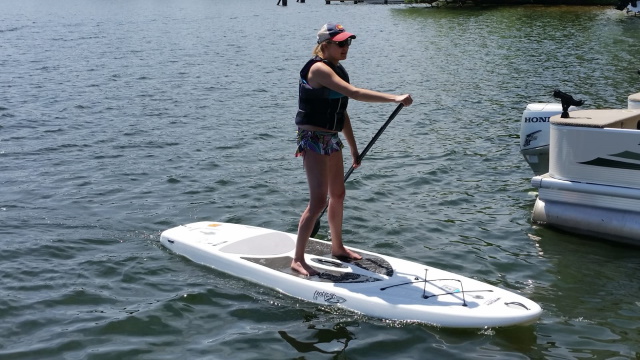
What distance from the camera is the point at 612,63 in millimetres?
24891

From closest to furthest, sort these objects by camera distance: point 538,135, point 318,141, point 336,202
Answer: point 318,141, point 336,202, point 538,135

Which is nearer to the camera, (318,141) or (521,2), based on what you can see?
(318,141)

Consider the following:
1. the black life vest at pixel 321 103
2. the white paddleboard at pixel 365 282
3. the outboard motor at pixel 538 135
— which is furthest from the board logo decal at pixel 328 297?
the outboard motor at pixel 538 135

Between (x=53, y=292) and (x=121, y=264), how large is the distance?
0.86m

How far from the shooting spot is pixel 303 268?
7488 millimetres

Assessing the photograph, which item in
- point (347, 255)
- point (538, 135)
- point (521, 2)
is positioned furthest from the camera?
point (521, 2)

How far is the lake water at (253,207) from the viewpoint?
21.9 ft

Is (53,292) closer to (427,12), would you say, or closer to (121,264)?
(121,264)

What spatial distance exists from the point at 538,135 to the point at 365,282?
4.08 metres

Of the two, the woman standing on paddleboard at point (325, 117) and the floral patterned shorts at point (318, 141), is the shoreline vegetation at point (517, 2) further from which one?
the floral patterned shorts at point (318, 141)

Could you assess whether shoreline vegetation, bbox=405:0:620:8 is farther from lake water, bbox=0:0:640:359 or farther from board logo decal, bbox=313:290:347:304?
board logo decal, bbox=313:290:347:304

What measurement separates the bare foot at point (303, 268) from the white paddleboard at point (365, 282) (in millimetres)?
55

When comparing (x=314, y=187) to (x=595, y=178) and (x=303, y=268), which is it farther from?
(x=595, y=178)

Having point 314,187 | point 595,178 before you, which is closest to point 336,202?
point 314,187
